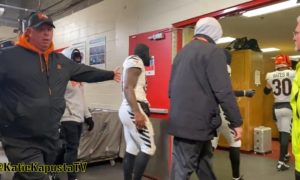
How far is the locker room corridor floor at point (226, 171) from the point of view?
11.9ft

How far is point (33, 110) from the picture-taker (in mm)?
1703

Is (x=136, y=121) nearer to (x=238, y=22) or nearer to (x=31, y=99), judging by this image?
(x=31, y=99)

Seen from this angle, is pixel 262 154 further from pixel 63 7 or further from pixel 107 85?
pixel 63 7

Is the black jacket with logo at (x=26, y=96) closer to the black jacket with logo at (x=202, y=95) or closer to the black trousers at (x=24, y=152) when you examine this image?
the black trousers at (x=24, y=152)

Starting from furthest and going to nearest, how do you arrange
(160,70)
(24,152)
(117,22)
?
(117,22) < (160,70) < (24,152)

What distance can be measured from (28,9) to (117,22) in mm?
3832

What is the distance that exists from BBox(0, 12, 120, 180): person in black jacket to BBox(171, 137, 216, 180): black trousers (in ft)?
2.76

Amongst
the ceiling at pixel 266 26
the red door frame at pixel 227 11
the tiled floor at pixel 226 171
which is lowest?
the tiled floor at pixel 226 171

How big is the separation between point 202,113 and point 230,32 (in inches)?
200

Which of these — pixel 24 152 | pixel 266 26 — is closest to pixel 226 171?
pixel 24 152

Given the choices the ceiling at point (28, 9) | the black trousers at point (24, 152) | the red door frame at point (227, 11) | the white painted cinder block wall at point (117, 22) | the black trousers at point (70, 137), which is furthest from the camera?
the ceiling at point (28, 9)

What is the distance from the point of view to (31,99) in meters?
1.71

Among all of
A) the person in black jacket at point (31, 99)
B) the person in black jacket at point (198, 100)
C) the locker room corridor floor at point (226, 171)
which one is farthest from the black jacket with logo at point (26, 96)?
the locker room corridor floor at point (226, 171)

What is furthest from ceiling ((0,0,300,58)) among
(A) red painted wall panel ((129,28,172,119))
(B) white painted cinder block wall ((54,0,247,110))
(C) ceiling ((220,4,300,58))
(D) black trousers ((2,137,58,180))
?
(D) black trousers ((2,137,58,180))
